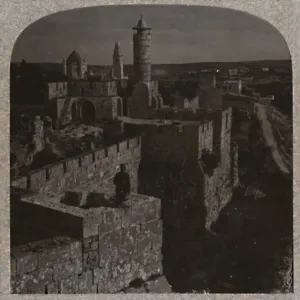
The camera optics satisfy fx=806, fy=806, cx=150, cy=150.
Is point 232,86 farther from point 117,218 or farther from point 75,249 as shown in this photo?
point 75,249

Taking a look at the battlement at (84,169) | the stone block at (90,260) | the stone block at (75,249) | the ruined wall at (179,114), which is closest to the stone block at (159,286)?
the stone block at (90,260)

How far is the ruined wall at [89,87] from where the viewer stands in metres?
4.04

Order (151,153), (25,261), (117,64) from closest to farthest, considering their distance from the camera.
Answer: (25,261) → (117,64) → (151,153)

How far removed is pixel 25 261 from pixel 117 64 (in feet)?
3.50

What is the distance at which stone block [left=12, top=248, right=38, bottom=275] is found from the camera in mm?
3883

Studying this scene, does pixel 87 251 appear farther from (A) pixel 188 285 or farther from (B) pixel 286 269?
(B) pixel 286 269

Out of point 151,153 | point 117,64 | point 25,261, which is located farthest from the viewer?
point 151,153

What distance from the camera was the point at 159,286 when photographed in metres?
4.06

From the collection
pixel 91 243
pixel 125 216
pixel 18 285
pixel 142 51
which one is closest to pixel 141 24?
pixel 142 51

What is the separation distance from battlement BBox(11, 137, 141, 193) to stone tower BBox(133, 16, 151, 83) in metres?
0.33

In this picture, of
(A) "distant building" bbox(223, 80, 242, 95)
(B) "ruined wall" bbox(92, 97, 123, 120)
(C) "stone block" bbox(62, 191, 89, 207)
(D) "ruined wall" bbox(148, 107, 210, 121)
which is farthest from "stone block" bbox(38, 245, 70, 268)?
(A) "distant building" bbox(223, 80, 242, 95)

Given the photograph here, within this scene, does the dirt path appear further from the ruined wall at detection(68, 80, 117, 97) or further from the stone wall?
the ruined wall at detection(68, 80, 117, 97)

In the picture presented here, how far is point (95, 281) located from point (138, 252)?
26 centimetres

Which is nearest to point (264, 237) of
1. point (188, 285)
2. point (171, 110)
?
point (188, 285)
